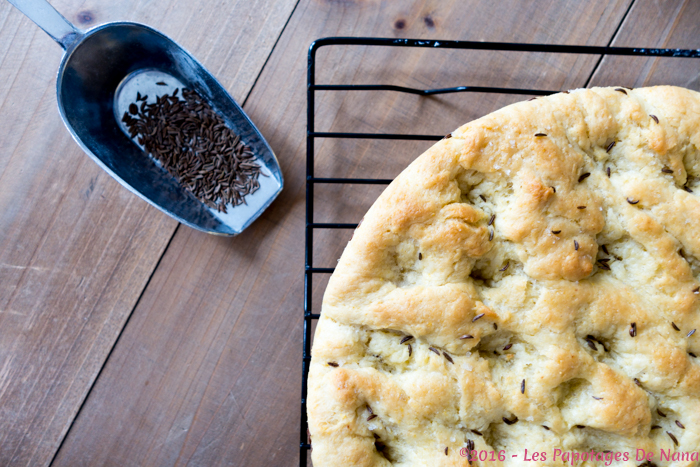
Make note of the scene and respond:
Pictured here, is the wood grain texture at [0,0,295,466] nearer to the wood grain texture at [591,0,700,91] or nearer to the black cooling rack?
the black cooling rack

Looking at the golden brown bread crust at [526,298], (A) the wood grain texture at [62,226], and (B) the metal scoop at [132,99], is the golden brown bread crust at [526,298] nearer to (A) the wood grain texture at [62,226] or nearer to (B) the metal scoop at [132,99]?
(B) the metal scoop at [132,99]

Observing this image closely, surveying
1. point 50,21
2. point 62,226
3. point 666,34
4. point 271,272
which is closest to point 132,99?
point 50,21

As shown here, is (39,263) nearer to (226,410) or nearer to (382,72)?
(226,410)

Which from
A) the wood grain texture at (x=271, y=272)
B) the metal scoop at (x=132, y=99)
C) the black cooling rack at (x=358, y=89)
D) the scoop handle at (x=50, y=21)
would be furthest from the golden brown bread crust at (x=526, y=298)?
the scoop handle at (x=50, y=21)

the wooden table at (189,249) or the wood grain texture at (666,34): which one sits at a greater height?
the wood grain texture at (666,34)

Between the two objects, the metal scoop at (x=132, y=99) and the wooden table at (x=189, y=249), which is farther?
the wooden table at (x=189, y=249)

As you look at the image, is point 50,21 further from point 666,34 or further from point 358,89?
point 666,34

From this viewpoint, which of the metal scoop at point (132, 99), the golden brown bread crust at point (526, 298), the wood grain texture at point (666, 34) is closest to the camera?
the golden brown bread crust at point (526, 298)

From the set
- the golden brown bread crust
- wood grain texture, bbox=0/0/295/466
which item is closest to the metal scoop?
wood grain texture, bbox=0/0/295/466
